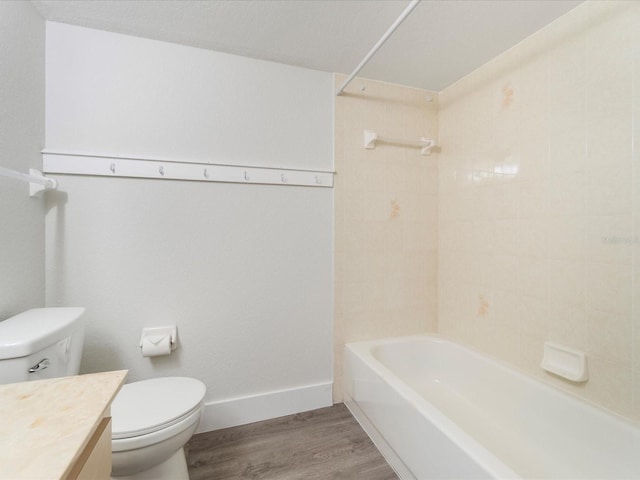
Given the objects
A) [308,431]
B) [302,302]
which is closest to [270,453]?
[308,431]

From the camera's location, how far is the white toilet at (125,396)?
3.11ft

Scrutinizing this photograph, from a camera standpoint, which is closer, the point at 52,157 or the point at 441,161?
the point at 52,157

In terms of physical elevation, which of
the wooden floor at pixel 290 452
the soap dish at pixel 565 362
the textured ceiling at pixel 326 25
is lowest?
the wooden floor at pixel 290 452

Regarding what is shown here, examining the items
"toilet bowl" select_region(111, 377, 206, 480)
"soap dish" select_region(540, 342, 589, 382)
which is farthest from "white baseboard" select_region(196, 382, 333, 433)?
"soap dish" select_region(540, 342, 589, 382)

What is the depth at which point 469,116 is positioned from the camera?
1891mm

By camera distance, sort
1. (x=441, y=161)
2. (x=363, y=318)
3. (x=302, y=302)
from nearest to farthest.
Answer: (x=302, y=302) < (x=363, y=318) < (x=441, y=161)

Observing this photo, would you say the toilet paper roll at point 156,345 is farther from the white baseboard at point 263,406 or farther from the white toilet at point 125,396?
the white baseboard at point 263,406

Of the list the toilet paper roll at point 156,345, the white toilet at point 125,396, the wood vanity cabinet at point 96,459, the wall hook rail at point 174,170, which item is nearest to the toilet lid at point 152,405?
the white toilet at point 125,396

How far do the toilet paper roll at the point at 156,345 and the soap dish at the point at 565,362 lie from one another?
192 cm

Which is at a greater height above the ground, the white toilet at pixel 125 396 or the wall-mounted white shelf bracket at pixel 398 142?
the wall-mounted white shelf bracket at pixel 398 142

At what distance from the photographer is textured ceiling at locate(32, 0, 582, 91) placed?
51.9 inches

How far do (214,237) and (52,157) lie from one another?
2.79ft

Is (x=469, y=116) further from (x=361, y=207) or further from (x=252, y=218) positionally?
(x=252, y=218)

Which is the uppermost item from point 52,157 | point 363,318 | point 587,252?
point 52,157
